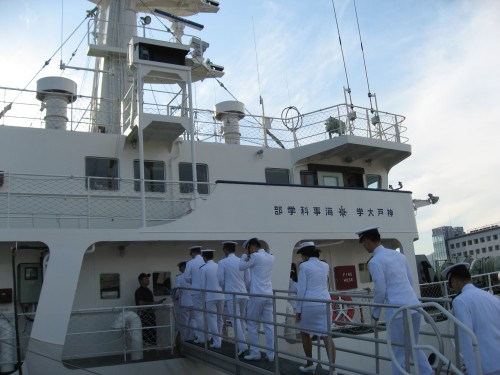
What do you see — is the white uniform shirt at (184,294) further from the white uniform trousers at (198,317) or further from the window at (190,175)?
the window at (190,175)

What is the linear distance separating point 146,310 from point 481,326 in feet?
22.2

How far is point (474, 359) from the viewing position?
12.4ft

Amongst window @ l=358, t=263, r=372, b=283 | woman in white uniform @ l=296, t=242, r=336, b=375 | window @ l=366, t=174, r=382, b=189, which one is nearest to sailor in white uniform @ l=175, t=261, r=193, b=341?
woman in white uniform @ l=296, t=242, r=336, b=375

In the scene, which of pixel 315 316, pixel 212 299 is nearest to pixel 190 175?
pixel 212 299

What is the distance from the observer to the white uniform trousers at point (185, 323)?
8.93 metres

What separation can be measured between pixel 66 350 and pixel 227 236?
11.8ft

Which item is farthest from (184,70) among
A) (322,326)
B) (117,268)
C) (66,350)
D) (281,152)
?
(322,326)

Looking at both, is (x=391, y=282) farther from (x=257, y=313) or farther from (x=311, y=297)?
(x=257, y=313)

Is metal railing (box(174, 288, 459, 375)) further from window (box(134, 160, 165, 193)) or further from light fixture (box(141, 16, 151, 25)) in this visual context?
light fixture (box(141, 16, 151, 25))

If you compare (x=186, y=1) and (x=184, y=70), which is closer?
(x=184, y=70)

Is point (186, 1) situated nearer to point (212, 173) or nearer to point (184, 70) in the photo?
point (184, 70)

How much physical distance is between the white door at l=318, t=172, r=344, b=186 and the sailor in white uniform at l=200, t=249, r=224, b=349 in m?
5.84

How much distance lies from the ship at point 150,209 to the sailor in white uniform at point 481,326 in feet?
9.16

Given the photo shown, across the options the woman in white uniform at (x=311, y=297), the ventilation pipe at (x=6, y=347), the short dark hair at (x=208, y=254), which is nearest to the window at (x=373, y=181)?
the short dark hair at (x=208, y=254)
